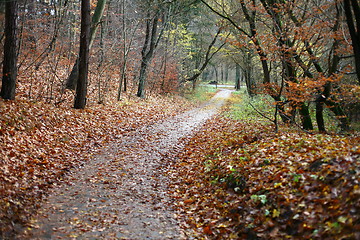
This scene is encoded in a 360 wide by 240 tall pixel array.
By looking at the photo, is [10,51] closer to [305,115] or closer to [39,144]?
[39,144]

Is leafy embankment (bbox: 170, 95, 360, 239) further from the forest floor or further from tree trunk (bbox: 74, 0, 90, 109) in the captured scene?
tree trunk (bbox: 74, 0, 90, 109)

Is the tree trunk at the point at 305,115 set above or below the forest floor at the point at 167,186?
above

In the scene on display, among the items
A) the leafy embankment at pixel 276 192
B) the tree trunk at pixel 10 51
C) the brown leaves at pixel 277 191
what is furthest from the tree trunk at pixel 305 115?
the tree trunk at pixel 10 51

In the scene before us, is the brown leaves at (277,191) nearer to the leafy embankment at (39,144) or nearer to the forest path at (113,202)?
the forest path at (113,202)

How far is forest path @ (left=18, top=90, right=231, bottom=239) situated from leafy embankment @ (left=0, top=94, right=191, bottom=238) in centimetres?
37

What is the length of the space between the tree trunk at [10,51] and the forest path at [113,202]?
4.16 m

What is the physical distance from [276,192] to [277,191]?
0.03 metres

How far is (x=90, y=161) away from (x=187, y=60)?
2500 centimetres

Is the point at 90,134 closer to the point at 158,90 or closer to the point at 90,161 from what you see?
the point at 90,161

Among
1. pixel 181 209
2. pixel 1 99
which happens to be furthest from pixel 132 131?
pixel 181 209

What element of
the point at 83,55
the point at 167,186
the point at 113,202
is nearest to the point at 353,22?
the point at 167,186

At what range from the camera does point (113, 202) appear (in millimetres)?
6215

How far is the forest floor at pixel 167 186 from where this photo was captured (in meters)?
4.62

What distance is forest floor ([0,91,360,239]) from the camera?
4.62 metres
